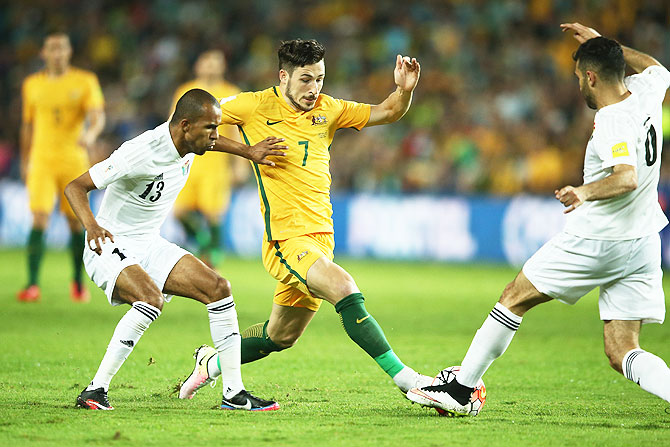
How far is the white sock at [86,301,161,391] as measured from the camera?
5590 millimetres

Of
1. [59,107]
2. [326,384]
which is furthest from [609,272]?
[59,107]

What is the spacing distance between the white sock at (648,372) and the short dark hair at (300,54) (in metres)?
2.62

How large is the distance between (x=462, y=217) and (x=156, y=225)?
466 inches

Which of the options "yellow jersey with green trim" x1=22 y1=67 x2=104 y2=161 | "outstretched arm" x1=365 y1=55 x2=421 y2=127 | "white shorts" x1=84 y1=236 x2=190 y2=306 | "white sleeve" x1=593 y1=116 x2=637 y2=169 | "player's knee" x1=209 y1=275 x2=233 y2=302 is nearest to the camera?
"white sleeve" x1=593 y1=116 x2=637 y2=169

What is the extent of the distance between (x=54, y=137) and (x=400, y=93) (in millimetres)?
6105

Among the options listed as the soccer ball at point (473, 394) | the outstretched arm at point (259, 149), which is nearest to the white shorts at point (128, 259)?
the outstretched arm at point (259, 149)

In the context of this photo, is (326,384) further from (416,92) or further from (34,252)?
(416,92)

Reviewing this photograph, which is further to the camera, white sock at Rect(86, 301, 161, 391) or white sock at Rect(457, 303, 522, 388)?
white sock at Rect(86, 301, 161, 391)

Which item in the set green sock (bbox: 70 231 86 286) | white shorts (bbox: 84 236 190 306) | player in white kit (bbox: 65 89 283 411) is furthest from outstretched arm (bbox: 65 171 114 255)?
green sock (bbox: 70 231 86 286)

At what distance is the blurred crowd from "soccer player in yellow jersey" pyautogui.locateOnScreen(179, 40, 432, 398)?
11462 mm

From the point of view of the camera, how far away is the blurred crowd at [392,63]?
60.1ft

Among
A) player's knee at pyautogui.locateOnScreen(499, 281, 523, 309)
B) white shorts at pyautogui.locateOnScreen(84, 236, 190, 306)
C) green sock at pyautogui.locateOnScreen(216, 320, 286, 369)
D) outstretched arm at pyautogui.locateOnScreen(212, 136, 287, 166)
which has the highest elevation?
A: outstretched arm at pyautogui.locateOnScreen(212, 136, 287, 166)

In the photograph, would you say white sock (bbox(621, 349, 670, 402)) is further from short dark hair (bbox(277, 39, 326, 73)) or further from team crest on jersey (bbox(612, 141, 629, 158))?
short dark hair (bbox(277, 39, 326, 73))

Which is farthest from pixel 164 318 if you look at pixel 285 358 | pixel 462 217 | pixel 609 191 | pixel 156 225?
pixel 462 217
